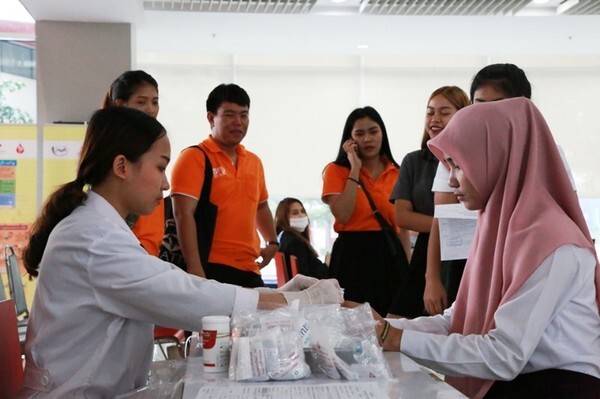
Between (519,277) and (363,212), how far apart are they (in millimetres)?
1876

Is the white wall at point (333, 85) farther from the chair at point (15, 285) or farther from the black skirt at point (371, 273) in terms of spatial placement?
the black skirt at point (371, 273)

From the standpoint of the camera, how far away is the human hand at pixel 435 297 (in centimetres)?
258

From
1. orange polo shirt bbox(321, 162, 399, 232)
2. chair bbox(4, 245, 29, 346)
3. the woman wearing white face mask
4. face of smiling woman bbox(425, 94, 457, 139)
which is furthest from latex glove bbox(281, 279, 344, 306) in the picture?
the woman wearing white face mask

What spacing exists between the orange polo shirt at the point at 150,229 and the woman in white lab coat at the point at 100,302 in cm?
99

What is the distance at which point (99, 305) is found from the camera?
1505 millimetres

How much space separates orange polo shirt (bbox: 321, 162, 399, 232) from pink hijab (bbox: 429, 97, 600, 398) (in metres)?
1.54

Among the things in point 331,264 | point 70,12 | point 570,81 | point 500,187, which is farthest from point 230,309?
point 570,81

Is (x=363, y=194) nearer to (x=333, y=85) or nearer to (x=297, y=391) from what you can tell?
(x=297, y=391)

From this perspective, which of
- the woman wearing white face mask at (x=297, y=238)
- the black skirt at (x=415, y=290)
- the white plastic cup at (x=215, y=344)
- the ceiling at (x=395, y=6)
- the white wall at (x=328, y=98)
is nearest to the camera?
the white plastic cup at (x=215, y=344)

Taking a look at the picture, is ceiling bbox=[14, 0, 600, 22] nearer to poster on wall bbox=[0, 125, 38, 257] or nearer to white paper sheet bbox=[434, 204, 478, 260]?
poster on wall bbox=[0, 125, 38, 257]

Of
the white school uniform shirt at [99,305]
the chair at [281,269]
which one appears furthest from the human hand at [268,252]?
the white school uniform shirt at [99,305]

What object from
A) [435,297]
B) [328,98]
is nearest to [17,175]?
[328,98]

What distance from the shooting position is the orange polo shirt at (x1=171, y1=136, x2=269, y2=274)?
3211mm

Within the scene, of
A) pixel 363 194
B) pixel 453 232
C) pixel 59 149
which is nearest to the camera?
pixel 453 232
